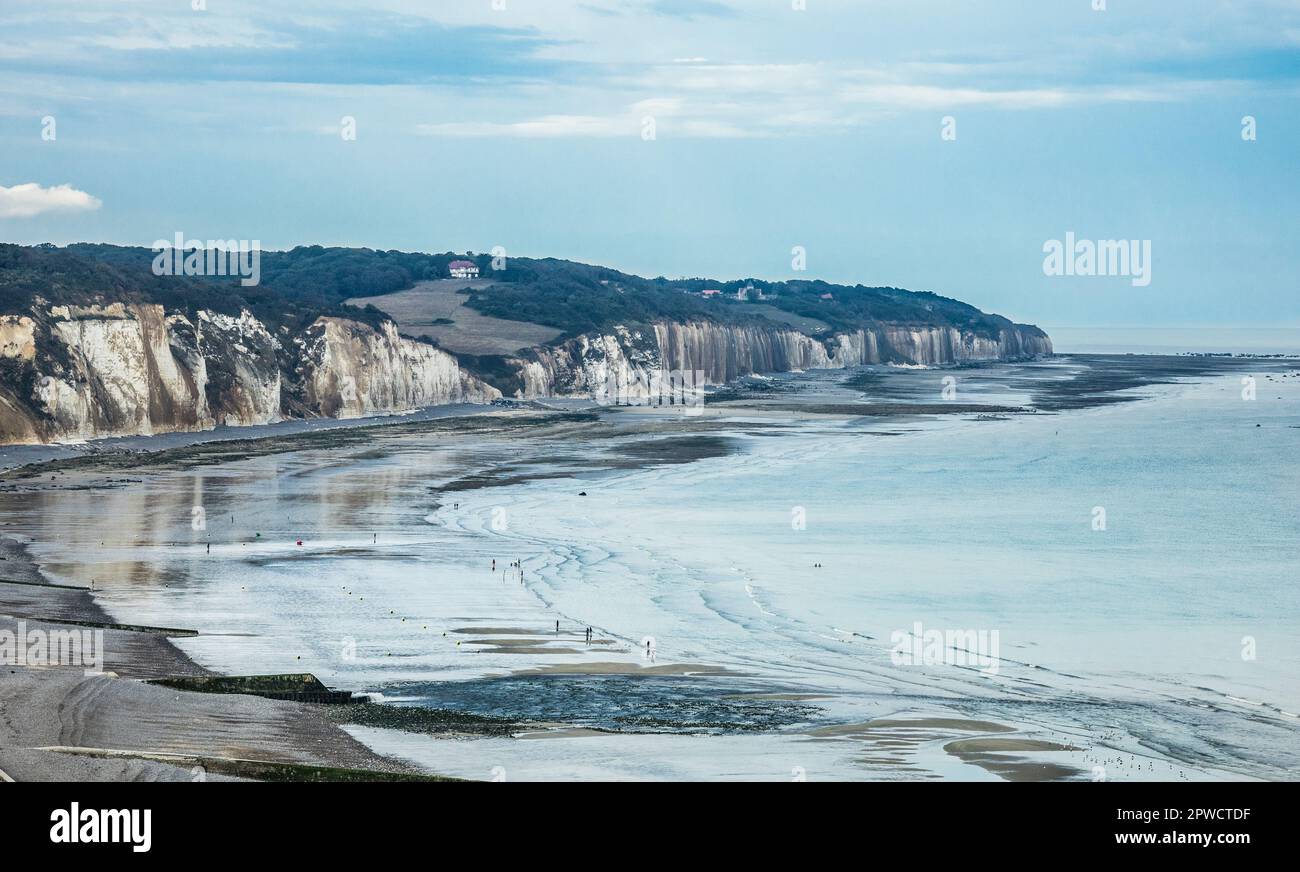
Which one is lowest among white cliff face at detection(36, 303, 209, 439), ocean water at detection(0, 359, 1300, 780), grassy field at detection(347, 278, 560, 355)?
ocean water at detection(0, 359, 1300, 780)

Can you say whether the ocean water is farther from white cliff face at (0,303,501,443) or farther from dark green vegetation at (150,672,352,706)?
white cliff face at (0,303,501,443)

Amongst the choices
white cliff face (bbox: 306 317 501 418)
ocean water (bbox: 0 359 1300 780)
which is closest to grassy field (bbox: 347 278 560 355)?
white cliff face (bbox: 306 317 501 418)

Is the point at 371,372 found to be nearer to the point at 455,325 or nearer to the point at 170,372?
the point at 170,372

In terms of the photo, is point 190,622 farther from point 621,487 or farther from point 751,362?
point 751,362

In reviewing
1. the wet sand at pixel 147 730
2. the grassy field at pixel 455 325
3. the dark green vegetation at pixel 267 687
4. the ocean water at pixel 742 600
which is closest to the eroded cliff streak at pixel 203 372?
the grassy field at pixel 455 325
